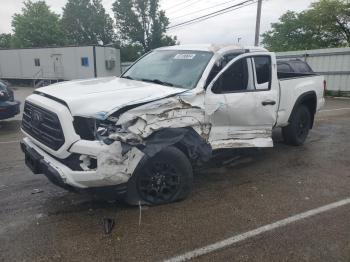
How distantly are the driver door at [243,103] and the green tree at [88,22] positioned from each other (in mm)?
47430

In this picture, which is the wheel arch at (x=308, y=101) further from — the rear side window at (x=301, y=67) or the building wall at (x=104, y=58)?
the building wall at (x=104, y=58)

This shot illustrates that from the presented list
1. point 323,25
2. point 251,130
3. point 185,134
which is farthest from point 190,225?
point 323,25

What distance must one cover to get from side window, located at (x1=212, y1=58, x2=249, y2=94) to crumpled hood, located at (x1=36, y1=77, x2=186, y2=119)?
0.65 meters

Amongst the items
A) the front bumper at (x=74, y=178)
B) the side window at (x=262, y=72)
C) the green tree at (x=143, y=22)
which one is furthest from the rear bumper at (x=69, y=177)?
the green tree at (x=143, y=22)

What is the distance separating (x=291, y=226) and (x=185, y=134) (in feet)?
5.16

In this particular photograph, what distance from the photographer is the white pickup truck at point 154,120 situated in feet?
11.3

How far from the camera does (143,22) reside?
4794 cm

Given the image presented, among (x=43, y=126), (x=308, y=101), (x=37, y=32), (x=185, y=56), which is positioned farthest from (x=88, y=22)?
(x=43, y=126)

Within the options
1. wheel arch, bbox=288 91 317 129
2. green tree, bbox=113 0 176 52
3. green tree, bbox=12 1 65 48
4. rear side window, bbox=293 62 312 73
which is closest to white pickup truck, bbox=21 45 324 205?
wheel arch, bbox=288 91 317 129

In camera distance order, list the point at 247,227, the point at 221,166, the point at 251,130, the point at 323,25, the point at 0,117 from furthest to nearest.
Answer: the point at 323,25, the point at 0,117, the point at 221,166, the point at 251,130, the point at 247,227

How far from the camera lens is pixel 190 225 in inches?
143

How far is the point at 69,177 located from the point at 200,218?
1520mm

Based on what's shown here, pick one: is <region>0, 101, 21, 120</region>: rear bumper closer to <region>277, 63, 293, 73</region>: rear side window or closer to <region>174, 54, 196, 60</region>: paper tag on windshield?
<region>174, 54, 196, 60</region>: paper tag on windshield

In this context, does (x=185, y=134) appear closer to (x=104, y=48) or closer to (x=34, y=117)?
(x=34, y=117)
